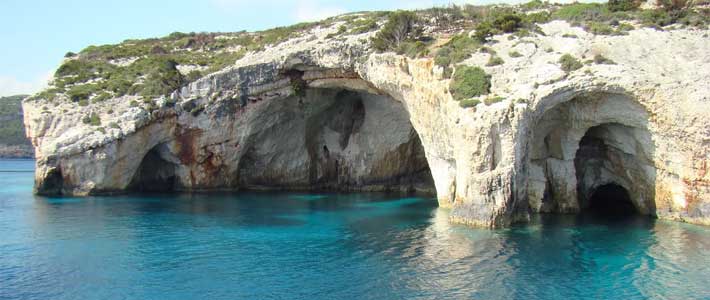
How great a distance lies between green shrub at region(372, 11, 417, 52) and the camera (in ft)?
132

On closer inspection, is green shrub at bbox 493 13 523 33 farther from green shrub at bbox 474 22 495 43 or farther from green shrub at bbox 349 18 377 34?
green shrub at bbox 349 18 377 34

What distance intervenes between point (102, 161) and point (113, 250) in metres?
19.8

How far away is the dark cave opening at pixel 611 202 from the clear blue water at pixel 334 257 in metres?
3.13

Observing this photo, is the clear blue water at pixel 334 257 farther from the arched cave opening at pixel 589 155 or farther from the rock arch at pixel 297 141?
the rock arch at pixel 297 141

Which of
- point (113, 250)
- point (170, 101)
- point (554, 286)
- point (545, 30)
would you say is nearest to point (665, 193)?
point (545, 30)

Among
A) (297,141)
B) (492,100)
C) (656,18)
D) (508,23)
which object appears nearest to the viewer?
(492,100)

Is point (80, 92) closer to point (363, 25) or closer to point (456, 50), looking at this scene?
point (363, 25)

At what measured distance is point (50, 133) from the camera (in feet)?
144

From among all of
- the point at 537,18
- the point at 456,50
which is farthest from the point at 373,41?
the point at 537,18

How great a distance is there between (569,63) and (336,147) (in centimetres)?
2543

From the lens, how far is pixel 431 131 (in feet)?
123

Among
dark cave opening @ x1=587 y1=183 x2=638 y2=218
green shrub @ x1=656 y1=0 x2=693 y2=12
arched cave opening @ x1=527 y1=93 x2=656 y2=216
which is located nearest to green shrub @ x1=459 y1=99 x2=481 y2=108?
arched cave opening @ x1=527 y1=93 x2=656 y2=216

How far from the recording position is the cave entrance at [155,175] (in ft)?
161

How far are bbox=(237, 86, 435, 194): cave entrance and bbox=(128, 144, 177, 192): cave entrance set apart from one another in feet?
19.4
